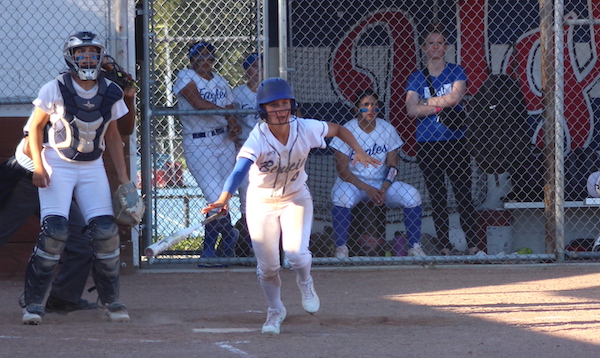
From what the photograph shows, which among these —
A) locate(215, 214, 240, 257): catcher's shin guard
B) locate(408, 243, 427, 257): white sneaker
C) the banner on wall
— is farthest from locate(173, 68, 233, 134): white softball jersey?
locate(408, 243, 427, 257): white sneaker

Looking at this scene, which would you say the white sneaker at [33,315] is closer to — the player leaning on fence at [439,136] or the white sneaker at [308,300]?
Result: the white sneaker at [308,300]

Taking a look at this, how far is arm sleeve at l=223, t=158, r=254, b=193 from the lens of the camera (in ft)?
15.3

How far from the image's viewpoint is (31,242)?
23.7ft

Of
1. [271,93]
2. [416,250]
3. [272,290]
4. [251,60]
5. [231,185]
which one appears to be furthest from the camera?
[251,60]

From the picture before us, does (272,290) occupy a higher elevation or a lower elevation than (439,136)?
lower

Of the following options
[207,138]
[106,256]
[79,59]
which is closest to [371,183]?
[207,138]

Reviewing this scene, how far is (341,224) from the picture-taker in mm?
7586

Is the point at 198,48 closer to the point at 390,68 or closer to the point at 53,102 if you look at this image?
the point at 390,68

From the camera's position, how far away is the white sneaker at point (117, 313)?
214 inches

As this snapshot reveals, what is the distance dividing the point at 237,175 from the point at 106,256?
1247 mm

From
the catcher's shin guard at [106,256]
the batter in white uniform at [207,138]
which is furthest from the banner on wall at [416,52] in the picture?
the catcher's shin guard at [106,256]

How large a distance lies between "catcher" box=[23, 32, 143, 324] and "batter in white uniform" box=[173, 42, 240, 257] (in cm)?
224

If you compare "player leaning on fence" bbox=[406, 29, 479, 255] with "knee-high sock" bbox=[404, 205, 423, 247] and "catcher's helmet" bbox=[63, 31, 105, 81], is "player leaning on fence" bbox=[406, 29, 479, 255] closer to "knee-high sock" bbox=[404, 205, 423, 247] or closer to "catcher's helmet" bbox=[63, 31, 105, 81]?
"knee-high sock" bbox=[404, 205, 423, 247]

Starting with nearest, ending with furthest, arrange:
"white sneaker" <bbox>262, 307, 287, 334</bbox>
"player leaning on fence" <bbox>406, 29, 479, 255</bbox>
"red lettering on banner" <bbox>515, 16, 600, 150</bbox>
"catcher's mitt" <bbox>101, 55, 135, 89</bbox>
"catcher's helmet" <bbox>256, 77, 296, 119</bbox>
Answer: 1. "catcher's helmet" <bbox>256, 77, 296, 119</bbox>
2. "white sneaker" <bbox>262, 307, 287, 334</bbox>
3. "catcher's mitt" <bbox>101, 55, 135, 89</bbox>
4. "player leaning on fence" <bbox>406, 29, 479, 255</bbox>
5. "red lettering on banner" <bbox>515, 16, 600, 150</bbox>
